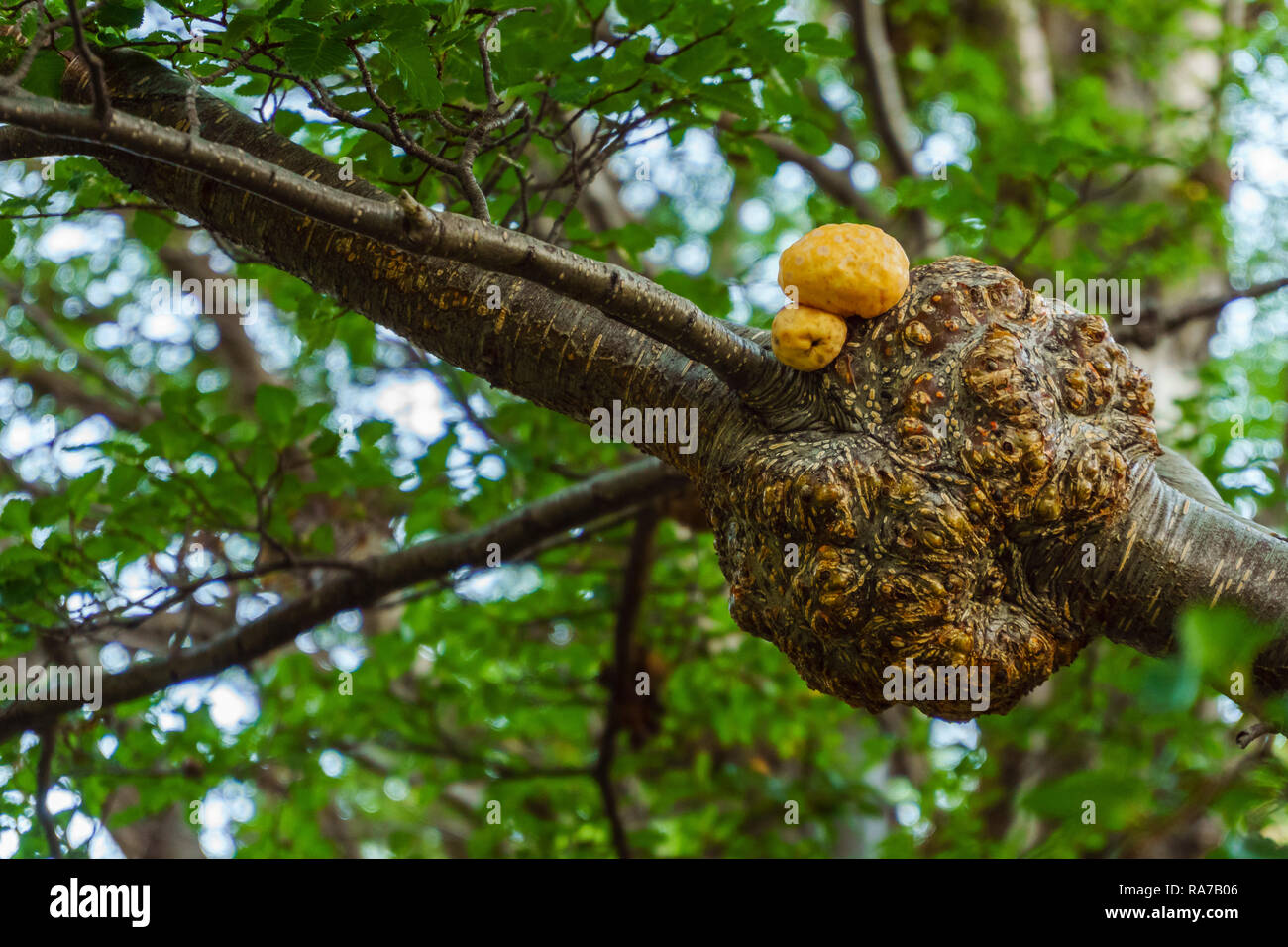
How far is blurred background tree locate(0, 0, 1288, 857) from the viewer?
228 cm

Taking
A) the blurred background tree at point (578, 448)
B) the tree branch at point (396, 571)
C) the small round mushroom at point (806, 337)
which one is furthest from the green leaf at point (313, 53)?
the tree branch at point (396, 571)

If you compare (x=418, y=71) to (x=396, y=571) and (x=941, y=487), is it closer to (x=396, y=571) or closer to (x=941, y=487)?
(x=941, y=487)

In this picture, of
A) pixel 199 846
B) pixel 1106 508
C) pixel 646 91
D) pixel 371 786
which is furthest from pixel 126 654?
pixel 371 786

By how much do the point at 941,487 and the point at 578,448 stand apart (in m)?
2.61

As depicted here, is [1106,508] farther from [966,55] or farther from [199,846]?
[199,846]

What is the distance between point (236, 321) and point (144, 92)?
17.3 ft

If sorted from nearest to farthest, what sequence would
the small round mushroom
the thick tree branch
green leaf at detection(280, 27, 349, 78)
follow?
the thick tree branch < green leaf at detection(280, 27, 349, 78) < the small round mushroom

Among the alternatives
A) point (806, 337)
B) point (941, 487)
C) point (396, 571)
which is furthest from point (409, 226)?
point (396, 571)

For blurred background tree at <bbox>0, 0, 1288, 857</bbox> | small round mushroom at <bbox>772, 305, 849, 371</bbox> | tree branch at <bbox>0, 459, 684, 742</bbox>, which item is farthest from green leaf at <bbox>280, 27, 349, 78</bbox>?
tree branch at <bbox>0, 459, 684, 742</bbox>

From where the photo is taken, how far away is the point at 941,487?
6.17 feet

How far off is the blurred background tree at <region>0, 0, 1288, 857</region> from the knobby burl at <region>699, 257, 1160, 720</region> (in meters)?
0.45

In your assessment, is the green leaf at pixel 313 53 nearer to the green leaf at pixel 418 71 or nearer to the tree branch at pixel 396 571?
the green leaf at pixel 418 71

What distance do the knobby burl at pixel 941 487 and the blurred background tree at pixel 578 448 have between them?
45 centimetres

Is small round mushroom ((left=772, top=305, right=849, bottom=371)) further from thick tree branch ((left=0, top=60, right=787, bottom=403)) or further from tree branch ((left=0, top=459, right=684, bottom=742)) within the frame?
tree branch ((left=0, top=459, right=684, bottom=742))
